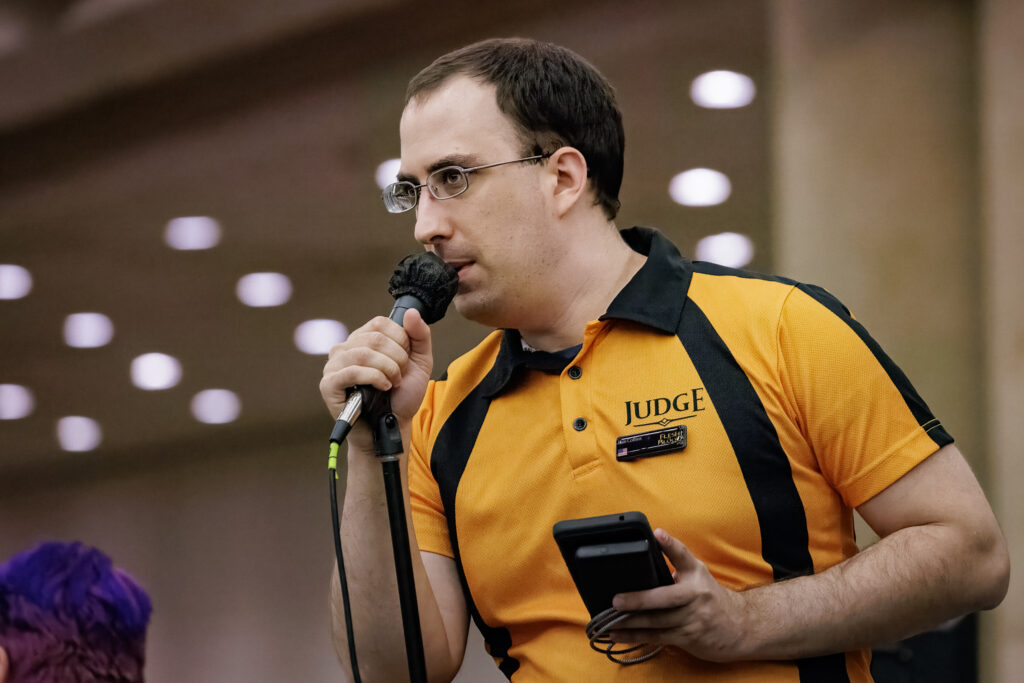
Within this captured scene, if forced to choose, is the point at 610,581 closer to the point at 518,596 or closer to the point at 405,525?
the point at 405,525

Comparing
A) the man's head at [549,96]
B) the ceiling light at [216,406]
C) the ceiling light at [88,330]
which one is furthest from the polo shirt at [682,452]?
the ceiling light at [88,330]

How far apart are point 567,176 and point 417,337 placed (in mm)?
514

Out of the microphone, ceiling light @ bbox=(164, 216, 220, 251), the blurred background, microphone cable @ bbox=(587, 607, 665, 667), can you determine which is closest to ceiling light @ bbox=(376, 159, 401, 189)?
the blurred background

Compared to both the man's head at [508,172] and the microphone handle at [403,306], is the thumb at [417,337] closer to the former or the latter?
the microphone handle at [403,306]

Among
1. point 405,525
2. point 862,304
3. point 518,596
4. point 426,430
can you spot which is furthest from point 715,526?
point 862,304

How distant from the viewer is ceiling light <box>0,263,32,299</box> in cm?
386

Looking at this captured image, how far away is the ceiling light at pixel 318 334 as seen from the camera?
12.1 feet

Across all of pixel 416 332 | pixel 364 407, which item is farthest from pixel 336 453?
pixel 416 332

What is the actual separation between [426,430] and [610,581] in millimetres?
686

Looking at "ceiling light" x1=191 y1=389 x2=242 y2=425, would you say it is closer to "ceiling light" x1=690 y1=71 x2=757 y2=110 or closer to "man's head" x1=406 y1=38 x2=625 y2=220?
"ceiling light" x1=690 y1=71 x2=757 y2=110

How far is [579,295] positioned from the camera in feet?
6.08

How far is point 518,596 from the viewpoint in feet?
5.67

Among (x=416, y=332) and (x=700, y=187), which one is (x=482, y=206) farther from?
(x=700, y=187)

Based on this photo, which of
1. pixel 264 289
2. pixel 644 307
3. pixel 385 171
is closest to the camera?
pixel 644 307
